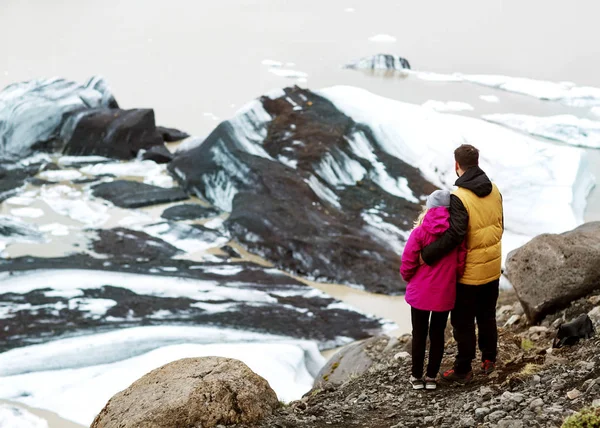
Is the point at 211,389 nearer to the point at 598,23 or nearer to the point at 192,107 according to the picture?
the point at 192,107

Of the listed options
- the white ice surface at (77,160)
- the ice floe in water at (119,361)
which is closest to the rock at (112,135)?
the white ice surface at (77,160)

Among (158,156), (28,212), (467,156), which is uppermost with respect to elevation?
(467,156)

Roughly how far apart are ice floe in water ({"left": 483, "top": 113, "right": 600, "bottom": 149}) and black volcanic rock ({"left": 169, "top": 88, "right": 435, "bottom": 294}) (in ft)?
10.1

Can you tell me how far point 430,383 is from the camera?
449 centimetres

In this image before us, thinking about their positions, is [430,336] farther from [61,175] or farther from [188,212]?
[61,175]

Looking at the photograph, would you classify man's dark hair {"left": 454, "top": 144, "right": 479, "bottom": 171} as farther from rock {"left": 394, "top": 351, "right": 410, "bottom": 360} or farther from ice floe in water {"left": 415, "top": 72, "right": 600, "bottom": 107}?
ice floe in water {"left": 415, "top": 72, "right": 600, "bottom": 107}

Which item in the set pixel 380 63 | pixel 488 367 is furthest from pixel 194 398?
pixel 380 63

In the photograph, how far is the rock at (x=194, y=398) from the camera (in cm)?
379

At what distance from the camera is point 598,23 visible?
21.5 m

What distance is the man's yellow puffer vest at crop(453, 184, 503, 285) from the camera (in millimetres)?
4074

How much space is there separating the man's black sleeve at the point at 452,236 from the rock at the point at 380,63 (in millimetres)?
14445

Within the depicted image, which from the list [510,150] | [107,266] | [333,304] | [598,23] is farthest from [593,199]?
[598,23]

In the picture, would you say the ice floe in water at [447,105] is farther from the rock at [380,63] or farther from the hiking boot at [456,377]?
the hiking boot at [456,377]

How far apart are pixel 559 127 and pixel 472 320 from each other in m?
10.3
